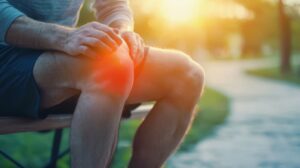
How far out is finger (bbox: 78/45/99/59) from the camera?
210 centimetres

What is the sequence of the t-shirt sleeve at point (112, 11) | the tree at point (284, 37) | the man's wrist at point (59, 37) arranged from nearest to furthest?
the man's wrist at point (59, 37) → the t-shirt sleeve at point (112, 11) → the tree at point (284, 37)

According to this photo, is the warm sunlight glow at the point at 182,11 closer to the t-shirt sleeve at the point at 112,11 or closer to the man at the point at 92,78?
the t-shirt sleeve at the point at 112,11

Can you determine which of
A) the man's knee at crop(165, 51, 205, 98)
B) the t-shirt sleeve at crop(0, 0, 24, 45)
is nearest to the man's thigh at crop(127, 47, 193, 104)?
the man's knee at crop(165, 51, 205, 98)

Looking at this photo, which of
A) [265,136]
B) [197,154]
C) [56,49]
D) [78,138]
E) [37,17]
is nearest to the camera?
[78,138]

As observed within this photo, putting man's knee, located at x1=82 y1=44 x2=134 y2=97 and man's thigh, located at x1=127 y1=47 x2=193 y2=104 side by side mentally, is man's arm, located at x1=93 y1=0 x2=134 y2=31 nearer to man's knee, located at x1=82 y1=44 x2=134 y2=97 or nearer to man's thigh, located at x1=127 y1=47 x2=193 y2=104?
man's thigh, located at x1=127 y1=47 x2=193 y2=104

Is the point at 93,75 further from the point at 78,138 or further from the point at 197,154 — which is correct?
the point at 197,154

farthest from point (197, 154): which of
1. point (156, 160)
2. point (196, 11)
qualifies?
point (196, 11)

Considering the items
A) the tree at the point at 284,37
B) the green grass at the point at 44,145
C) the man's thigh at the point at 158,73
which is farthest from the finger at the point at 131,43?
the tree at the point at 284,37

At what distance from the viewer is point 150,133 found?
2.61m

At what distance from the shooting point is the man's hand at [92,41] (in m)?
2.11

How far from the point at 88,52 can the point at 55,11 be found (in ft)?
1.77

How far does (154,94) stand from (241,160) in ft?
8.16

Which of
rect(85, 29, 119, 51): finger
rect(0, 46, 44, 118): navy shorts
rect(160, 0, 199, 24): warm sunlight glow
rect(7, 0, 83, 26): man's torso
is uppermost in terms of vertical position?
rect(85, 29, 119, 51): finger

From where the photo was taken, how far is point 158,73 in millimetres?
2486
